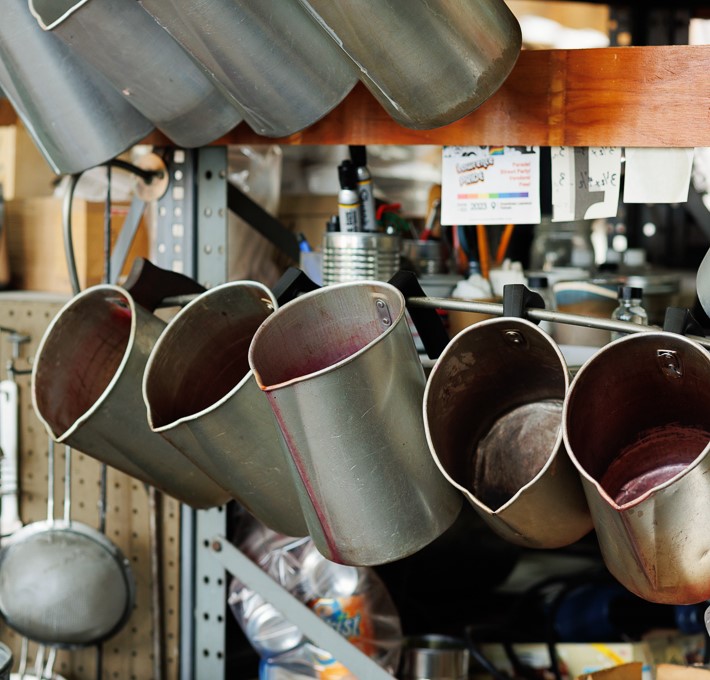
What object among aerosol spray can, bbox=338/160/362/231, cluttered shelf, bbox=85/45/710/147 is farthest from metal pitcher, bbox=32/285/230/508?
cluttered shelf, bbox=85/45/710/147

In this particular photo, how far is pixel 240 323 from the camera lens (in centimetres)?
112

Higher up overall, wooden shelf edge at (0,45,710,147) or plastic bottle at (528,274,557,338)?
wooden shelf edge at (0,45,710,147)

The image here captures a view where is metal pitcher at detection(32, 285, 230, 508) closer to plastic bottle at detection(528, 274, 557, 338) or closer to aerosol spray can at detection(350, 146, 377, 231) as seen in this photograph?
aerosol spray can at detection(350, 146, 377, 231)

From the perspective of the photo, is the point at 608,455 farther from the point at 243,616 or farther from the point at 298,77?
the point at 243,616

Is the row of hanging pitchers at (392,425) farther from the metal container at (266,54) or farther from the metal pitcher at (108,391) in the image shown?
the metal container at (266,54)

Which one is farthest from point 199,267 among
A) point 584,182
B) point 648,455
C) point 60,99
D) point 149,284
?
point 648,455

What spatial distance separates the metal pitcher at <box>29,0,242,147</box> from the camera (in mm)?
997

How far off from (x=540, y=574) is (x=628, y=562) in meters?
1.36

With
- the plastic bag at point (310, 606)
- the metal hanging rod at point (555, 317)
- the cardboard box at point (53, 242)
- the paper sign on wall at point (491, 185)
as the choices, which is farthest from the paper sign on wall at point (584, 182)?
the cardboard box at point (53, 242)

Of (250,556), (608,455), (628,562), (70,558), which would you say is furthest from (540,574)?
(628,562)

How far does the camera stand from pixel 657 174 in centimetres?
104

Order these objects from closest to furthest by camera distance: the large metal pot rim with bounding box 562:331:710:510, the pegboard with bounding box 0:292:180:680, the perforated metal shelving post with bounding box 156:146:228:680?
the large metal pot rim with bounding box 562:331:710:510
the perforated metal shelving post with bounding box 156:146:228:680
the pegboard with bounding box 0:292:180:680

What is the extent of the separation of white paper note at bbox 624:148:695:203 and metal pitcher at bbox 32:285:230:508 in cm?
55

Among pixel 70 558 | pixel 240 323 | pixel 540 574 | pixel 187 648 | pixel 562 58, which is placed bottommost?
pixel 540 574
